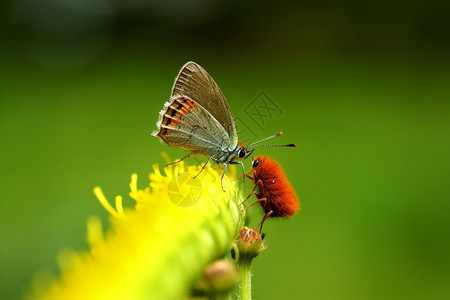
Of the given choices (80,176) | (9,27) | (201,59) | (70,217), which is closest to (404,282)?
(70,217)

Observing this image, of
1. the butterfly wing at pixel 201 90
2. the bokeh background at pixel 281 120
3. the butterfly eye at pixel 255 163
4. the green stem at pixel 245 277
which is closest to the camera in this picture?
the green stem at pixel 245 277

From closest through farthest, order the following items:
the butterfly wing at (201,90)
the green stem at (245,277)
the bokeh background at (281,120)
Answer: the green stem at (245,277)
the butterfly wing at (201,90)
the bokeh background at (281,120)

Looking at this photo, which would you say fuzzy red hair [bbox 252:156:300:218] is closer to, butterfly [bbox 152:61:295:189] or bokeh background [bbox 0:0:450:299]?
butterfly [bbox 152:61:295:189]

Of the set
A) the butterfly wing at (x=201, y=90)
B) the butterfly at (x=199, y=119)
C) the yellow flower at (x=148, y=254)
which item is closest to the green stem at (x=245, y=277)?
the yellow flower at (x=148, y=254)

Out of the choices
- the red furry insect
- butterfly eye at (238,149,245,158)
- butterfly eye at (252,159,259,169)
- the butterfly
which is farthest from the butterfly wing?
the red furry insect

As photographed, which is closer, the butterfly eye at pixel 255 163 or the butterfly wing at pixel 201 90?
the butterfly eye at pixel 255 163

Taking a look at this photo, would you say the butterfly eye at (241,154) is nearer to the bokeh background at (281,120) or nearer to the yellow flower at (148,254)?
the bokeh background at (281,120)

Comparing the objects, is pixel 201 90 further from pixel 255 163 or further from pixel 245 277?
pixel 245 277
